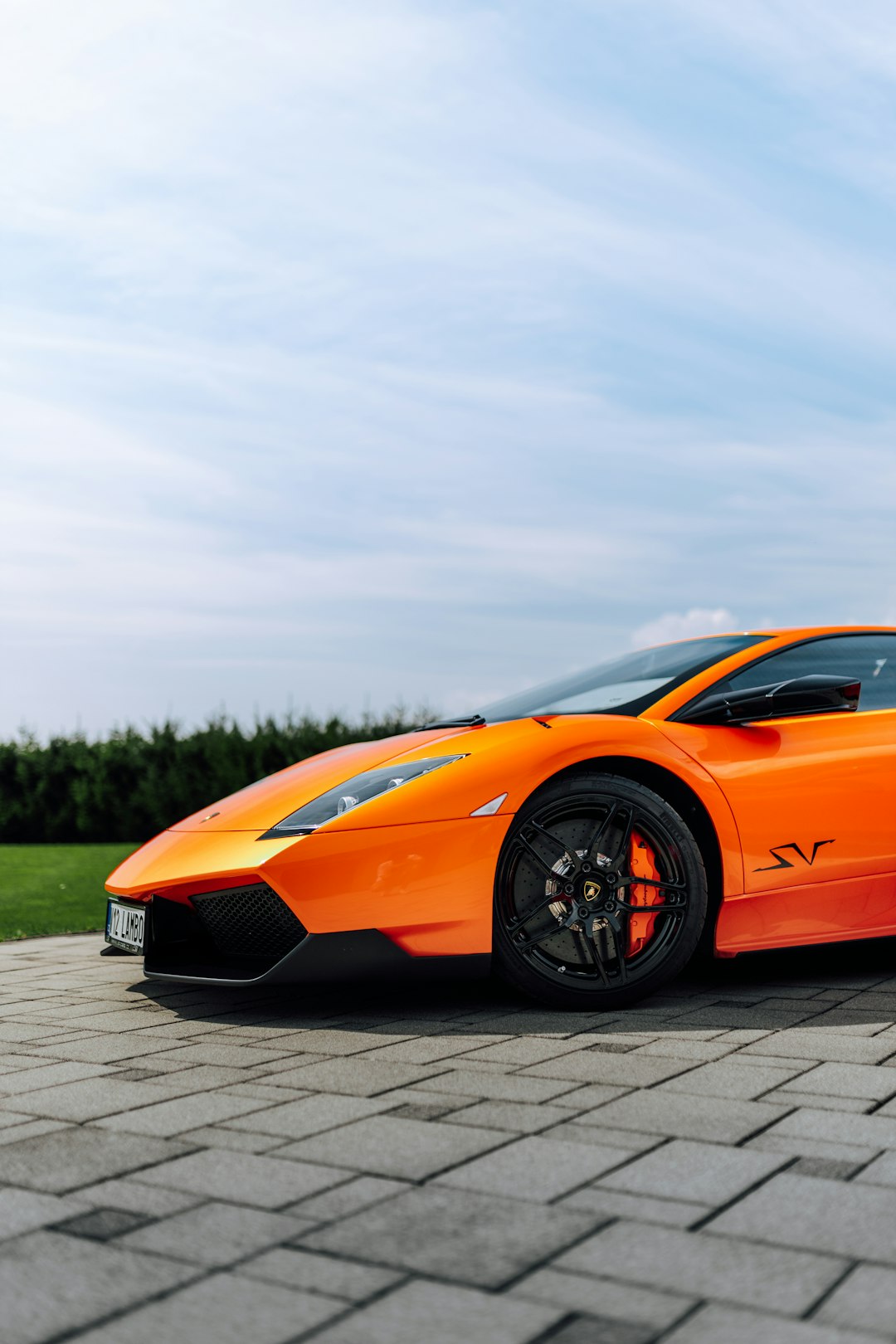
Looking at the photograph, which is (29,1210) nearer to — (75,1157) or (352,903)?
(75,1157)

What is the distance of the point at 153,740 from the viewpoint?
48.1 feet

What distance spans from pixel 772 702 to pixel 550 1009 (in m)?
1.27

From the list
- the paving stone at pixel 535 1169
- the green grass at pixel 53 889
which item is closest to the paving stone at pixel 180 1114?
the paving stone at pixel 535 1169

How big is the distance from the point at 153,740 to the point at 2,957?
29.2ft

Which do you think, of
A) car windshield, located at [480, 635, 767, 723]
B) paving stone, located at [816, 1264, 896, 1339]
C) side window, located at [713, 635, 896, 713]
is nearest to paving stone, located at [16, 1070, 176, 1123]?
paving stone, located at [816, 1264, 896, 1339]

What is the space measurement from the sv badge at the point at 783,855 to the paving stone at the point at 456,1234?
225 centimetres

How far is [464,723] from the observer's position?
15.5 feet

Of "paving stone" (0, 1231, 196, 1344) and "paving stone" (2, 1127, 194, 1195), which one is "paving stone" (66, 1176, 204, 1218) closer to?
"paving stone" (2, 1127, 194, 1195)

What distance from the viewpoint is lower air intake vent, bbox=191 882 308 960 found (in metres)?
3.81

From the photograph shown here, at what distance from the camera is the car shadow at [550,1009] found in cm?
381

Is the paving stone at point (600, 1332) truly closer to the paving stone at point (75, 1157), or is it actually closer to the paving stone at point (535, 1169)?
the paving stone at point (535, 1169)

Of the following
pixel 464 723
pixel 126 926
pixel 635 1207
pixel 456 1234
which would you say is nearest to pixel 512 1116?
pixel 635 1207

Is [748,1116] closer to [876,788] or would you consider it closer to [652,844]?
[652,844]

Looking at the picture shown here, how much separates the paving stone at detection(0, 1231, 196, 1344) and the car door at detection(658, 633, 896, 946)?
263cm
